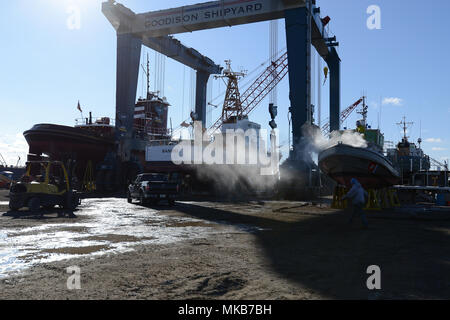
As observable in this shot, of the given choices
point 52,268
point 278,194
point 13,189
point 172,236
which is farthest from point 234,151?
point 52,268

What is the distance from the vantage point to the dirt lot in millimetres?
4875

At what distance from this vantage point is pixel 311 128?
2519cm

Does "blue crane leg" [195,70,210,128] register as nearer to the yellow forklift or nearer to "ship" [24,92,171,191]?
"ship" [24,92,171,191]

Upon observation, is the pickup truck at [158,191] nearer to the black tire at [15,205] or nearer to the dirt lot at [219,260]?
the black tire at [15,205]

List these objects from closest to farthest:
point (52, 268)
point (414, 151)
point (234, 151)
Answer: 1. point (52, 268)
2. point (414, 151)
3. point (234, 151)

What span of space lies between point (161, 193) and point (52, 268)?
13.9 meters

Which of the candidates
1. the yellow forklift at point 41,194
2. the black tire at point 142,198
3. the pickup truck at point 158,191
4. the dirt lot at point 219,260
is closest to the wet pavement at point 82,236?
the dirt lot at point 219,260

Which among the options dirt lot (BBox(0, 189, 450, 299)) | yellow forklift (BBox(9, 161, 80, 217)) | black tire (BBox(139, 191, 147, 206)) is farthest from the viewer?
black tire (BBox(139, 191, 147, 206))

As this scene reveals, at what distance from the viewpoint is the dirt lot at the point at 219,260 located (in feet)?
16.0

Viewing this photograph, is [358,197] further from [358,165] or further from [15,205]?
[15,205]

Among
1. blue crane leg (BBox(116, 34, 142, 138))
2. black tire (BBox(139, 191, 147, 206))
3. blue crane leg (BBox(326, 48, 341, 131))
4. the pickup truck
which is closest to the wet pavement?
the pickup truck

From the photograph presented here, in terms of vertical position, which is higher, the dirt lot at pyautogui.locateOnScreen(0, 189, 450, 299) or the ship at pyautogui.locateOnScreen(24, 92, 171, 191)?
the ship at pyautogui.locateOnScreen(24, 92, 171, 191)

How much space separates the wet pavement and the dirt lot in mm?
25
